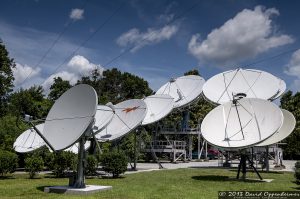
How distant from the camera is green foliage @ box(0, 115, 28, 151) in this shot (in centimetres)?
3709

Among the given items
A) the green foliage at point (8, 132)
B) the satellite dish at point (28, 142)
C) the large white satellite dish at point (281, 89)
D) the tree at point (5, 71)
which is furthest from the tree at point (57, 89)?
the large white satellite dish at point (281, 89)

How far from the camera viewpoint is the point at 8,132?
3978 centimetres

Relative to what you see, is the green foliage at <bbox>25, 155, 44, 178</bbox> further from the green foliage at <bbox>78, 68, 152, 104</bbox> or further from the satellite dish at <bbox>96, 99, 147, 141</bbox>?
the green foliage at <bbox>78, 68, 152, 104</bbox>

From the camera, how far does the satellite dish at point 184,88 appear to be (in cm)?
5525

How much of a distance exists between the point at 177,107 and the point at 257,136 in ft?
93.9

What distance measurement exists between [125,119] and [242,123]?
1140 centimetres

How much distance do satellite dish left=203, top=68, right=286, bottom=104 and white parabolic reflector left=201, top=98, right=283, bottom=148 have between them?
407 inches

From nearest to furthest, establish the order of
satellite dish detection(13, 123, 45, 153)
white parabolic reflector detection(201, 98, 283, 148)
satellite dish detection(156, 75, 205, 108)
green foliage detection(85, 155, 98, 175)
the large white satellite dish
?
white parabolic reflector detection(201, 98, 283, 148), green foliage detection(85, 155, 98, 175), satellite dish detection(13, 123, 45, 153), the large white satellite dish, satellite dish detection(156, 75, 205, 108)

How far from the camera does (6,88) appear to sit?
59.9 metres

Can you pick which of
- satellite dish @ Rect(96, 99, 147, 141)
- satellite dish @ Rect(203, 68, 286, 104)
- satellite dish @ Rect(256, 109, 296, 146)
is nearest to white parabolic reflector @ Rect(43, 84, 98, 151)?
satellite dish @ Rect(96, 99, 147, 141)

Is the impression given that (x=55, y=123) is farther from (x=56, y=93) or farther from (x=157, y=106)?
(x=56, y=93)

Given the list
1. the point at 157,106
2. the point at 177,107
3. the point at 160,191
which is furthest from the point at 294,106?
the point at 160,191

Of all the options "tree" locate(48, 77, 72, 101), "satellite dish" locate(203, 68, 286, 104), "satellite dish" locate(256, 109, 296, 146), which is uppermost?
"tree" locate(48, 77, 72, 101)

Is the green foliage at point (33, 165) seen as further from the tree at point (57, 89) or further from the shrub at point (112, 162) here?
the tree at point (57, 89)
